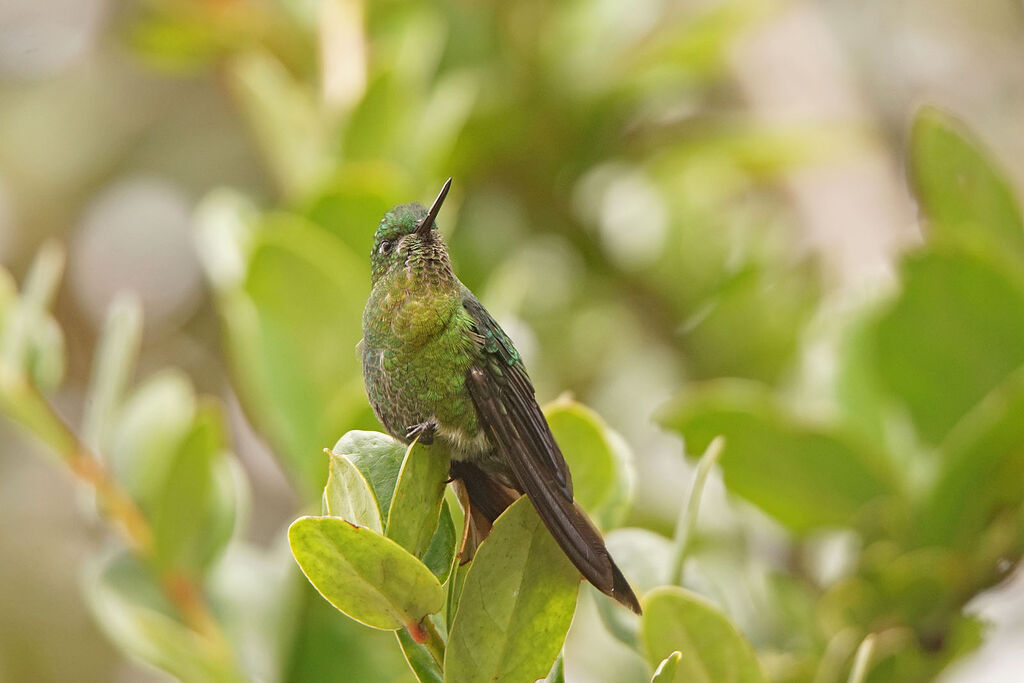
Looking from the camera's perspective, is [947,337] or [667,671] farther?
[947,337]

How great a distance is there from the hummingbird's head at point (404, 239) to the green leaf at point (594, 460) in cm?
14

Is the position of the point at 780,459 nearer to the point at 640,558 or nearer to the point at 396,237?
the point at 640,558

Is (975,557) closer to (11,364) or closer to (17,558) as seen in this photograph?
(11,364)

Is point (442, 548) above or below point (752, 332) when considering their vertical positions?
below

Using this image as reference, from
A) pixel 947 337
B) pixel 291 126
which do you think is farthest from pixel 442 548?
pixel 291 126

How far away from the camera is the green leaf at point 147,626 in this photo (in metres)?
0.91

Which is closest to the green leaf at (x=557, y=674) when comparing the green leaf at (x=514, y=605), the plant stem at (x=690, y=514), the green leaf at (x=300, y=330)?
the green leaf at (x=514, y=605)

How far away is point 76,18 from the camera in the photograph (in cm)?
275

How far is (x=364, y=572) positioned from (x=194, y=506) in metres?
0.49

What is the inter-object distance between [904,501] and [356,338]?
0.58 meters

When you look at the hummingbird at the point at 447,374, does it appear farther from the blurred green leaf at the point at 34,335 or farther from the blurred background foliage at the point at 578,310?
the blurred green leaf at the point at 34,335

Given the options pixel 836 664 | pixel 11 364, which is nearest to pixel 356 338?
pixel 11 364

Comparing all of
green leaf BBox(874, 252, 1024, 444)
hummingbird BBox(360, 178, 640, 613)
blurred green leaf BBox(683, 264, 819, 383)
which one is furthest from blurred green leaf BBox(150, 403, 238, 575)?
blurred green leaf BBox(683, 264, 819, 383)

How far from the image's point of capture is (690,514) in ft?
2.27
